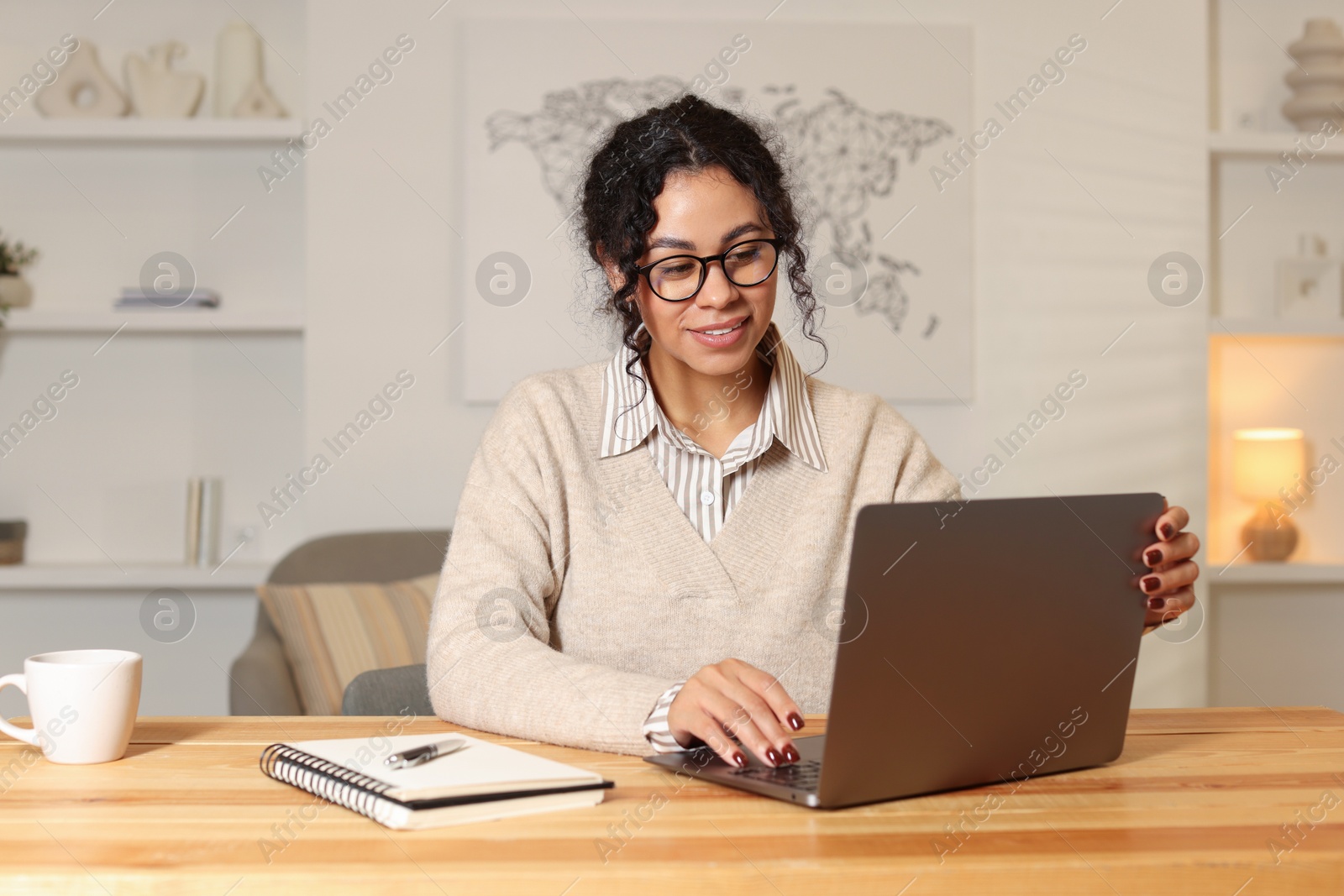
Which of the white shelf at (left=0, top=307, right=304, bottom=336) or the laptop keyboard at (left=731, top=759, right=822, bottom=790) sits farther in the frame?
the white shelf at (left=0, top=307, right=304, bottom=336)

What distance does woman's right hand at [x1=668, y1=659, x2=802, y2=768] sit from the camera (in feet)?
3.31

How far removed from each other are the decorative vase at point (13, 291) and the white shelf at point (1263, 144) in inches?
128

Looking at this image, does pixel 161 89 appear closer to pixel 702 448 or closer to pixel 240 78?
pixel 240 78

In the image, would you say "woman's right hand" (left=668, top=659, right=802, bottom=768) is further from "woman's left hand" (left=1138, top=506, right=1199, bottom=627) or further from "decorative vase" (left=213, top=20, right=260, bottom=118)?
"decorative vase" (left=213, top=20, right=260, bottom=118)

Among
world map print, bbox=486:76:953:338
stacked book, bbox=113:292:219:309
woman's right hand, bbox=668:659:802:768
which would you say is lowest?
woman's right hand, bbox=668:659:802:768

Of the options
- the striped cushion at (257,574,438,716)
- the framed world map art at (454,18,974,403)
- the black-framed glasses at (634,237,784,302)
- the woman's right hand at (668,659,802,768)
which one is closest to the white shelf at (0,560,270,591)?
the striped cushion at (257,574,438,716)

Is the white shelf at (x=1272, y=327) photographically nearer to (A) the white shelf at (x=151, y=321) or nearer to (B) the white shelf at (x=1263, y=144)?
(B) the white shelf at (x=1263, y=144)

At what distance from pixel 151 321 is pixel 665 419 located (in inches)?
81.1

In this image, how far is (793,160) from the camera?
10.1ft

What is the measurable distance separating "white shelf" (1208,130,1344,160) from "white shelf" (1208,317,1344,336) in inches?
18.3

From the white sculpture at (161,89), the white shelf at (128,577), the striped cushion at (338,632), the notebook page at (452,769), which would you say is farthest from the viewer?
the white sculpture at (161,89)

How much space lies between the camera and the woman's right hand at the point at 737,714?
1010 mm

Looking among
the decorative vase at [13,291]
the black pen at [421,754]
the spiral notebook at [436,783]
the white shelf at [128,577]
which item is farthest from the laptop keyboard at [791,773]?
the decorative vase at [13,291]

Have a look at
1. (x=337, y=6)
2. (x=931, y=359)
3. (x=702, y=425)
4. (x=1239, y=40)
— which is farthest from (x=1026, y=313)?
Result: (x=337, y=6)
